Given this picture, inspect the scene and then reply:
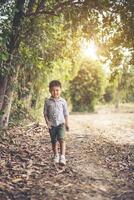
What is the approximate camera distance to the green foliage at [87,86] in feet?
115

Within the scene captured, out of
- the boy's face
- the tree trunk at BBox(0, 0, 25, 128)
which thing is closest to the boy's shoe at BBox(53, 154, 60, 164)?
the boy's face

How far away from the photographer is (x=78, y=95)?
35.4m

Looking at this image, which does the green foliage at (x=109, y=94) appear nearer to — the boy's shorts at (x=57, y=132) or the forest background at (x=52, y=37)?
the forest background at (x=52, y=37)

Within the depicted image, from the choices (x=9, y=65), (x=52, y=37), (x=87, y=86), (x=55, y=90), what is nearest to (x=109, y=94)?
(x=87, y=86)

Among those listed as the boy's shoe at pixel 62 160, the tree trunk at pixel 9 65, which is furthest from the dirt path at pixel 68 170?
the tree trunk at pixel 9 65

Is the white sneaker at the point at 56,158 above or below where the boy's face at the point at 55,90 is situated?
below

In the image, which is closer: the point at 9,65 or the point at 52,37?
the point at 9,65

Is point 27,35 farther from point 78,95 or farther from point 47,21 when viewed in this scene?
point 78,95

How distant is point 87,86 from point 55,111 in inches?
1046

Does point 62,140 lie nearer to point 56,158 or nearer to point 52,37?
point 56,158

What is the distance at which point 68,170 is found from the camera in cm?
826

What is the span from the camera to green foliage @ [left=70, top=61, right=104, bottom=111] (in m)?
34.9

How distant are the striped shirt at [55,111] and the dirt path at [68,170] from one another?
2.88ft

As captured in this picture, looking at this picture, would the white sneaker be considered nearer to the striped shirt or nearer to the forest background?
the striped shirt
